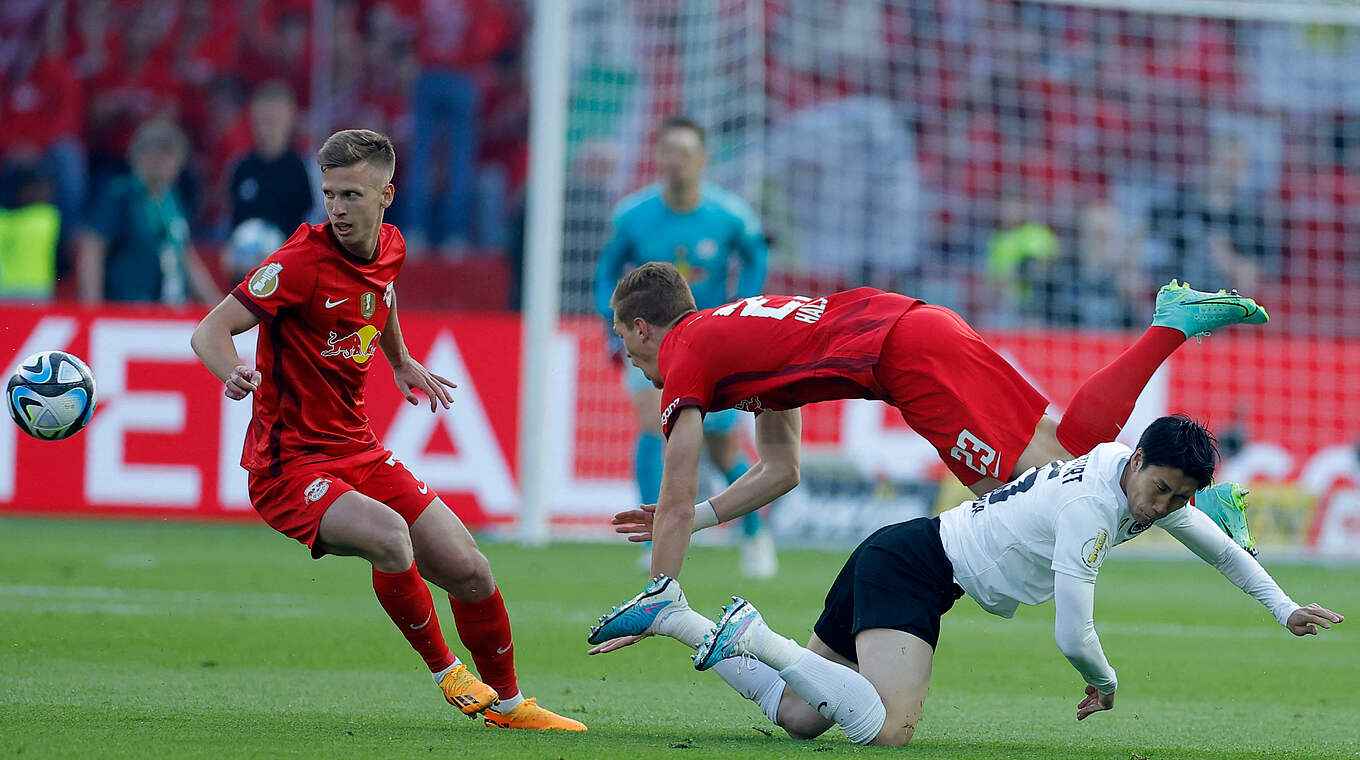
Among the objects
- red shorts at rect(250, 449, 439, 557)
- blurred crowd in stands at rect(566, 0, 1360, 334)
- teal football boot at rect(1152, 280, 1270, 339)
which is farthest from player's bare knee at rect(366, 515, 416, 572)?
blurred crowd in stands at rect(566, 0, 1360, 334)

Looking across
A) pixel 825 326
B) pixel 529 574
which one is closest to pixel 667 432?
pixel 825 326

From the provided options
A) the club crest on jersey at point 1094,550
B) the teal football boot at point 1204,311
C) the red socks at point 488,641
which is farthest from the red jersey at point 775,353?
the club crest on jersey at point 1094,550

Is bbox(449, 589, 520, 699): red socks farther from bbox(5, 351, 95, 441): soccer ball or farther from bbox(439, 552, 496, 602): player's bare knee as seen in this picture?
bbox(5, 351, 95, 441): soccer ball

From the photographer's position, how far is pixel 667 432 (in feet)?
16.3

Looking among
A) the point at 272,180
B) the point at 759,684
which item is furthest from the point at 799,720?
the point at 272,180

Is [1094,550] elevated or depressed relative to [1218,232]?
depressed

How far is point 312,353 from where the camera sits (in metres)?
5.00

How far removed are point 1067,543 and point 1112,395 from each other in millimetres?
1296

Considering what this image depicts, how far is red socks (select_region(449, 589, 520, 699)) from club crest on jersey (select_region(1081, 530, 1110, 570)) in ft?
5.79

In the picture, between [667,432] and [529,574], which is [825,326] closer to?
[667,432]

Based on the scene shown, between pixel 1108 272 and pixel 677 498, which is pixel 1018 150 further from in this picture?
A: pixel 677 498

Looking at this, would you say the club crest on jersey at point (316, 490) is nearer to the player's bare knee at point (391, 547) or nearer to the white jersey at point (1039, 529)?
the player's bare knee at point (391, 547)

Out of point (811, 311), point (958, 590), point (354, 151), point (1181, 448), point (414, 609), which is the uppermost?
point (354, 151)

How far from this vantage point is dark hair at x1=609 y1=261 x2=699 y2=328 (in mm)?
5156
